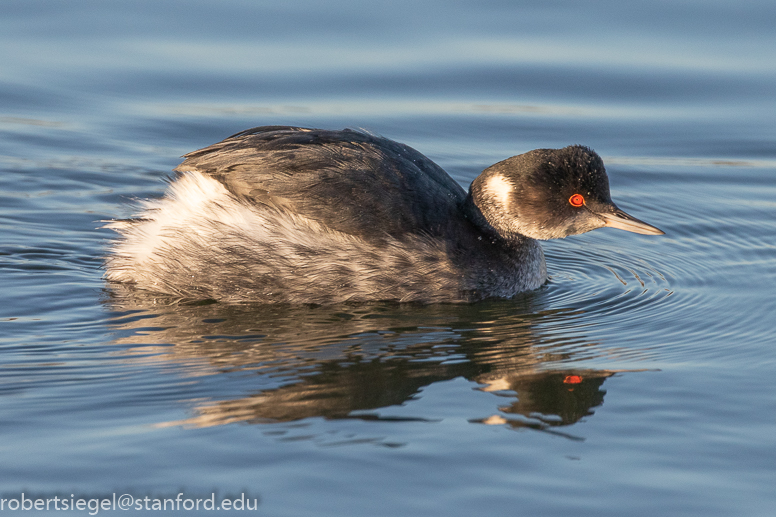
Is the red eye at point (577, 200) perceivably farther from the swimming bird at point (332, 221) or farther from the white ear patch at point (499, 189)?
the white ear patch at point (499, 189)

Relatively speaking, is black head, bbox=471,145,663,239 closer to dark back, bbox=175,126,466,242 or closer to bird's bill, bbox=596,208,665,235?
bird's bill, bbox=596,208,665,235

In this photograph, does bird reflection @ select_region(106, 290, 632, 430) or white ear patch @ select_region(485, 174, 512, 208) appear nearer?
bird reflection @ select_region(106, 290, 632, 430)

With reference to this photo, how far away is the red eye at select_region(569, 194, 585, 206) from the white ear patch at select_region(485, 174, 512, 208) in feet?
1.50

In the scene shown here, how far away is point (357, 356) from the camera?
693 cm

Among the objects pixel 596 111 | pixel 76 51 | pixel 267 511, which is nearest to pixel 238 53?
pixel 76 51

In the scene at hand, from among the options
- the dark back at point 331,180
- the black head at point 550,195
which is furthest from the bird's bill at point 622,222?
the dark back at point 331,180

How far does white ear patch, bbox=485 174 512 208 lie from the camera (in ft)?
27.0

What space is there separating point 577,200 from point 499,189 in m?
0.58

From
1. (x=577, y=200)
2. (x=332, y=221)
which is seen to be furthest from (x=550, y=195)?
(x=332, y=221)

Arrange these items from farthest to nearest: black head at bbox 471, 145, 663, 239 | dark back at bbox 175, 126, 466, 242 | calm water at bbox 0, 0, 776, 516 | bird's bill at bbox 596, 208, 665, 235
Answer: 1. bird's bill at bbox 596, 208, 665, 235
2. black head at bbox 471, 145, 663, 239
3. dark back at bbox 175, 126, 466, 242
4. calm water at bbox 0, 0, 776, 516

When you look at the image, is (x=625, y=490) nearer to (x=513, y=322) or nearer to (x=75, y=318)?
(x=513, y=322)

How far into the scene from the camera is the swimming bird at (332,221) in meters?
7.77

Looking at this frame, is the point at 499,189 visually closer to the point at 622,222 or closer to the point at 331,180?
the point at 622,222

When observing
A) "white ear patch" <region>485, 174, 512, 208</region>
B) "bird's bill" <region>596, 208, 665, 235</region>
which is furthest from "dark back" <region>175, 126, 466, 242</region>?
"bird's bill" <region>596, 208, 665, 235</region>
